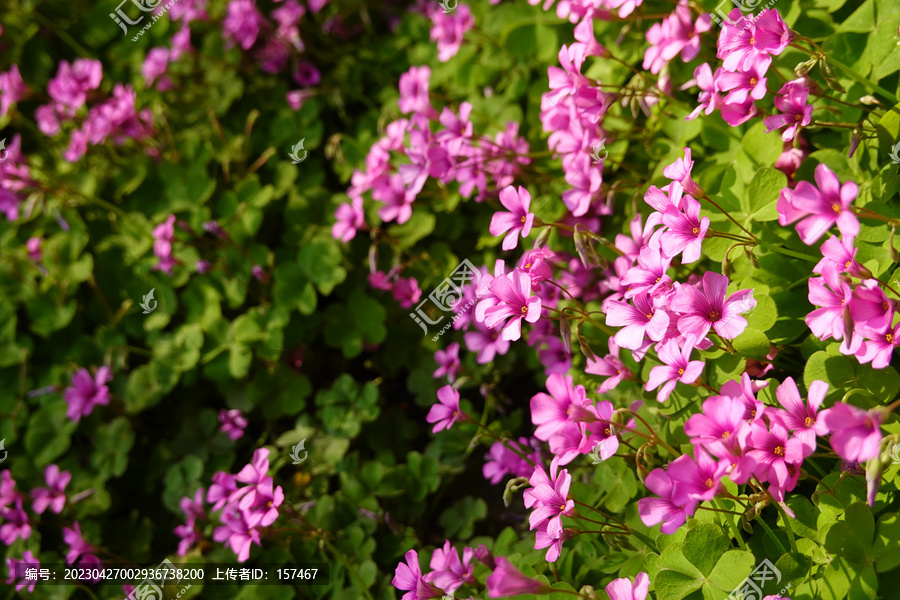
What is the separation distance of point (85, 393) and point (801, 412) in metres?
2.68

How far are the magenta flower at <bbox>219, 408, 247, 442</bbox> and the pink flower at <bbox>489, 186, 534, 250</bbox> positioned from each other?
4.69 ft

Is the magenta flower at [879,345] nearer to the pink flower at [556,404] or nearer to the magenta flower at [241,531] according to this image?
the pink flower at [556,404]

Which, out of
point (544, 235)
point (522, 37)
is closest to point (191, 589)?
point (544, 235)

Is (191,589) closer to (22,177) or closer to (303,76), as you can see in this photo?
(22,177)

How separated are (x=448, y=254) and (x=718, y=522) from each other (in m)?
1.46

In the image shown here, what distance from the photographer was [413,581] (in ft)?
5.49

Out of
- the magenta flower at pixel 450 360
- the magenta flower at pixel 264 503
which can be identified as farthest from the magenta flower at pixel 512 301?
the magenta flower at pixel 264 503

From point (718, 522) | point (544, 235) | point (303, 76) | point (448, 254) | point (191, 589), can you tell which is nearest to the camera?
point (718, 522)

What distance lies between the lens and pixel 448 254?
2.66 meters

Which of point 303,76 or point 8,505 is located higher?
point 303,76

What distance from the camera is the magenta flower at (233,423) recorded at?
2620 mm

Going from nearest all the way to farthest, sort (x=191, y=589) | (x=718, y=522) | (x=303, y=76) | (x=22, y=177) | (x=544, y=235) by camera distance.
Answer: (x=718, y=522)
(x=544, y=235)
(x=191, y=589)
(x=22, y=177)
(x=303, y=76)

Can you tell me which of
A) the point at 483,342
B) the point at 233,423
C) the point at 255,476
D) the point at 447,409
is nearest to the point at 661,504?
the point at 447,409

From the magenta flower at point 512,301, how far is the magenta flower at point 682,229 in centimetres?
32
